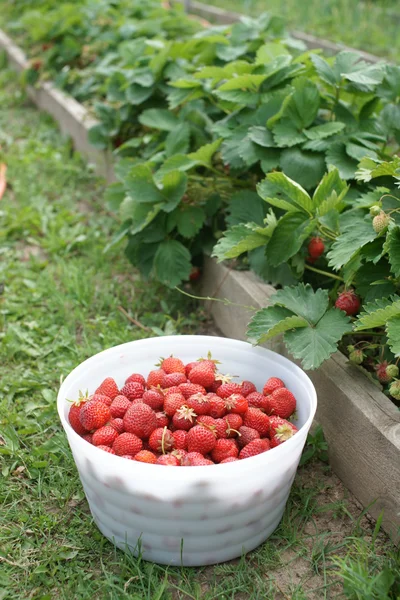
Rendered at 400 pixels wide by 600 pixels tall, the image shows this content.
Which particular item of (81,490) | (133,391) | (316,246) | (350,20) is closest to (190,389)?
(133,391)

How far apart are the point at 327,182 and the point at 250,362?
1.78 feet

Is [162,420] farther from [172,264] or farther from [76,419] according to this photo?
[172,264]

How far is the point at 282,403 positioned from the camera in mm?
1677

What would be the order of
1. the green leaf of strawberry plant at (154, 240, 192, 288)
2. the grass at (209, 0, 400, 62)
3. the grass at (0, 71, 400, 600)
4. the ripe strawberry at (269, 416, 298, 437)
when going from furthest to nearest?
the grass at (209, 0, 400, 62)
the green leaf of strawberry plant at (154, 240, 192, 288)
the ripe strawberry at (269, 416, 298, 437)
the grass at (0, 71, 400, 600)

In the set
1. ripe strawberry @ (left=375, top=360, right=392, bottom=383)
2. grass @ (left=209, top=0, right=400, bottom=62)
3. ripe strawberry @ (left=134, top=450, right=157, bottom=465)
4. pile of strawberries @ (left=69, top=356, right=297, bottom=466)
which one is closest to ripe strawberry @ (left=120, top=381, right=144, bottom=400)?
pile of strawberries @ (left=69, top=356, right=297, bottom=466)

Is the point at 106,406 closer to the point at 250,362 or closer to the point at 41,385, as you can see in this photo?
the point at 250,362

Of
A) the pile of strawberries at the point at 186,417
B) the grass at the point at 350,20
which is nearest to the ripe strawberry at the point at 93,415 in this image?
the pile of strawberries at the point at 186,417

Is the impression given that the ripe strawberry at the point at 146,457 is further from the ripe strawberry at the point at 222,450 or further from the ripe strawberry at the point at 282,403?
the ripe strawberry at the point at 282,403

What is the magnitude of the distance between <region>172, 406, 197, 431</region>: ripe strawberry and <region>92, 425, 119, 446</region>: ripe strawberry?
0.48 feet

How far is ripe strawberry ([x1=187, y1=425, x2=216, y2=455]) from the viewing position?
1.52 m

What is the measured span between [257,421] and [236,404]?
64 mm

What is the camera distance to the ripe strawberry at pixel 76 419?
63.8 inches

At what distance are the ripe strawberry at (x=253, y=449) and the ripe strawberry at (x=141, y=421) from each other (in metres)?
0.22

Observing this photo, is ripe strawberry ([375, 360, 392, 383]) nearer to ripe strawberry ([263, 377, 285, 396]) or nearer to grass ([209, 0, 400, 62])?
ripe strawberry ([263, 377, 285, 396])
